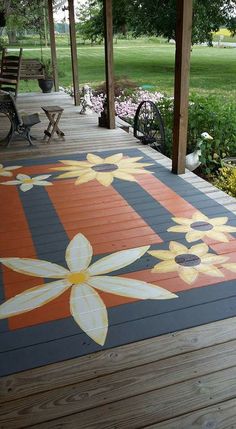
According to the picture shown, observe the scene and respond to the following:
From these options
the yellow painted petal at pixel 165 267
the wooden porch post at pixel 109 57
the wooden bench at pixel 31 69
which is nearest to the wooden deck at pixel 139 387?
the yellow painted petal at pixel 165 267

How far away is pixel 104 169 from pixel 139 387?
267 cm

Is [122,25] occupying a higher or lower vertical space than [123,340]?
higher

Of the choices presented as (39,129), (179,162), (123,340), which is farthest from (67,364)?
(39,129)

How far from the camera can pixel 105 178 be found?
3762 mm

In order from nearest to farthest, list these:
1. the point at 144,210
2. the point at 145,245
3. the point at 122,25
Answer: the point at 145,245
the point at 144,210
the point at 122,25

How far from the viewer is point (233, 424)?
140cm

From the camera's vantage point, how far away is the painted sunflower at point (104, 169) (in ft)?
12.3

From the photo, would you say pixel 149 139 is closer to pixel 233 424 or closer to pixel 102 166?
pixel 102 166

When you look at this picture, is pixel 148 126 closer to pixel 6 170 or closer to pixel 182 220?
pixel 6 170

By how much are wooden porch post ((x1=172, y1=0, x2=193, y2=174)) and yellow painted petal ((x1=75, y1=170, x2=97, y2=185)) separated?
75 centimetres

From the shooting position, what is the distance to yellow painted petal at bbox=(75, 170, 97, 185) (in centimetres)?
369

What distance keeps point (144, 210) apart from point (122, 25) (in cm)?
1243

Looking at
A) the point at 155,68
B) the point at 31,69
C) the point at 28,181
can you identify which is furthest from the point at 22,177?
the point at 155,68

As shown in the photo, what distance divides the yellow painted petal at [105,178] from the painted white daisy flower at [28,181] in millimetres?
445
